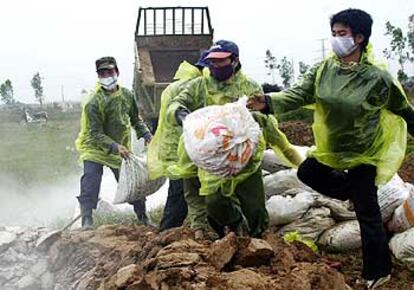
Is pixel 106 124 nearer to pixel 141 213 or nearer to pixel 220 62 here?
pixel 141 213

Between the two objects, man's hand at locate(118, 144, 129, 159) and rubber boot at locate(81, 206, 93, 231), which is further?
rubber boot at locate(81, 206, 93, 231)

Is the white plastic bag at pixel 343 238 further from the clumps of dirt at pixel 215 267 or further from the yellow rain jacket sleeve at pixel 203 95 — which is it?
the yellow rain jacket sleeve at pixel 203 95

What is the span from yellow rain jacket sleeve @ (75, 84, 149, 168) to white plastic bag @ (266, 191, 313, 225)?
175 cm

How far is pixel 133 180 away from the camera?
6137mm

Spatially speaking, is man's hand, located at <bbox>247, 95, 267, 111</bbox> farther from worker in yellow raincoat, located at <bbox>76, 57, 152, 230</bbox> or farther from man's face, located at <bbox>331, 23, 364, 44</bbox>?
worker in yellow raincoat, located at <bbox>76, 57, 152, 230</bbox>

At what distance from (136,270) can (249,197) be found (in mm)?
1126

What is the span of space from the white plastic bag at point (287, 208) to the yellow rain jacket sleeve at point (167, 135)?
2.41ft

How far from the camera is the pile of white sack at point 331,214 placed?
15.1 ft

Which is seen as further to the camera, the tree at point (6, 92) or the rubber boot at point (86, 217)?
the tree at point (6, 92)

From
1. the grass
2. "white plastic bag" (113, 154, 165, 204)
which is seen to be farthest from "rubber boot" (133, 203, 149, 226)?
the grass

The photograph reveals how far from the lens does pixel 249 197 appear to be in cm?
461

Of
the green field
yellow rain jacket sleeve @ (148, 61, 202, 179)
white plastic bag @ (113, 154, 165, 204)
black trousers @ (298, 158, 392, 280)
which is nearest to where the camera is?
black trousers @ (298, 158, 392, 280)

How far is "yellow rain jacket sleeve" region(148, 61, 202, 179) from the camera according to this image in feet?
16.9

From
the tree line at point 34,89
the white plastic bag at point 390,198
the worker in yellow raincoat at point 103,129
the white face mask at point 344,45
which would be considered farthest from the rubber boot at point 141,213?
the tree line at point 34,89
